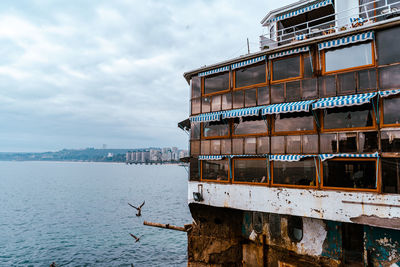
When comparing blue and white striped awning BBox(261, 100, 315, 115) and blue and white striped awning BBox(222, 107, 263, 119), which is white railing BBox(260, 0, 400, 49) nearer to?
blue and white striped awning BBox(261, 100, 315, 115)

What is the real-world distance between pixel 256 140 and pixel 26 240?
1364 inches

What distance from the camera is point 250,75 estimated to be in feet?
48.4

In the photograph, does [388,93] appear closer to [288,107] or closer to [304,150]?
[288,107]

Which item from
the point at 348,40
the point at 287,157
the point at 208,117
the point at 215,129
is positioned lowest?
the point at 287,157

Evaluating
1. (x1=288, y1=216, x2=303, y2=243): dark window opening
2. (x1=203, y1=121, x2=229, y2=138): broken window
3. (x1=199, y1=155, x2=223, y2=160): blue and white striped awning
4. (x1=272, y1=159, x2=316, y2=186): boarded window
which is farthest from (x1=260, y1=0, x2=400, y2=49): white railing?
(x1=288, y1=216, x2=303, y2=243): dark window opening

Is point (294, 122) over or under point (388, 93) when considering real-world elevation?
under

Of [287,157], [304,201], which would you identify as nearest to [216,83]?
[287,157]

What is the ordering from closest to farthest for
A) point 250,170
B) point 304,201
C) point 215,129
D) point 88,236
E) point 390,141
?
point 390,141
point 304,201
point 250,170
point 215,129
point 88,236

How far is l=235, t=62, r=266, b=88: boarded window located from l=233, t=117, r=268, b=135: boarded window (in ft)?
6.81

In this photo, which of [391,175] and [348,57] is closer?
[391,175]

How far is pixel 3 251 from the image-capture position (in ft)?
95.8

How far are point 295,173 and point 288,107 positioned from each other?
332cm

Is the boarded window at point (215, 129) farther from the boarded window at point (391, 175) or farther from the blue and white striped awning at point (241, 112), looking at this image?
the boarded window at point (391, 175)

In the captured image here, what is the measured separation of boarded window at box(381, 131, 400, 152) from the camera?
10.4 meters
